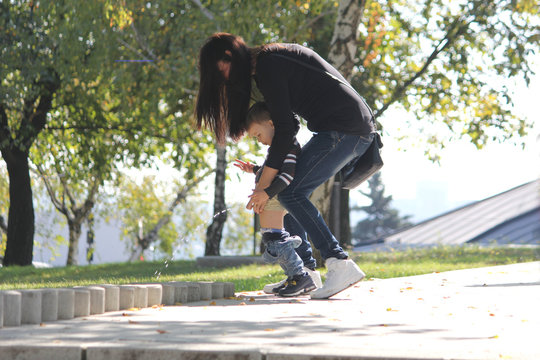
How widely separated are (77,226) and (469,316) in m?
23.7

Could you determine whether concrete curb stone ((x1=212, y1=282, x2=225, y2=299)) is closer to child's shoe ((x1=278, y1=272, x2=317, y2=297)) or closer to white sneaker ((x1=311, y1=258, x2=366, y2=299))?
child's shoe ((x1=278, y1=272, x2=317, y2=297))

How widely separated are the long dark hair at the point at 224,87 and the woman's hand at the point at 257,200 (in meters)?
0.54

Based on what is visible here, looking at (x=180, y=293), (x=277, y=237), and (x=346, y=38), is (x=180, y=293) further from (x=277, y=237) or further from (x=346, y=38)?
(x=346, y=38)

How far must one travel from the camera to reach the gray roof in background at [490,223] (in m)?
38.1

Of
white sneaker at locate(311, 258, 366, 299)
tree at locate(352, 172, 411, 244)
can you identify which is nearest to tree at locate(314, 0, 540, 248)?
white sneaker at locate(311, 258, 366, 299)

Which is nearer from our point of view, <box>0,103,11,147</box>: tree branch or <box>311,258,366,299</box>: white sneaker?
<box>311,258,366,299</box>: white sneaker

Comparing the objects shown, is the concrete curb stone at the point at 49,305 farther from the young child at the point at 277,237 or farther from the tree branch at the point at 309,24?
the tree branch at the point at 309,24

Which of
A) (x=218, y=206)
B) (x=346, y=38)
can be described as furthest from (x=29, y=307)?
(x=218, y=206)

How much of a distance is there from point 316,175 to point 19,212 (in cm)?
1364

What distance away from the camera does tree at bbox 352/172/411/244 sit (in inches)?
3145

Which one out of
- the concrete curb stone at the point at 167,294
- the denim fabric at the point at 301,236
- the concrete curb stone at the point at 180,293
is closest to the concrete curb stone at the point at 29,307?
the concrete curb stone at the point at 167,294

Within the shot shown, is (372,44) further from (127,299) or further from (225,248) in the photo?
(225,248)

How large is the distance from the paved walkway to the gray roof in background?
30.9 meters

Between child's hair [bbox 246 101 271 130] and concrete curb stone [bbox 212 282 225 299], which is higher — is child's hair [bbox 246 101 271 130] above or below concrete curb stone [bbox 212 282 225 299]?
above
